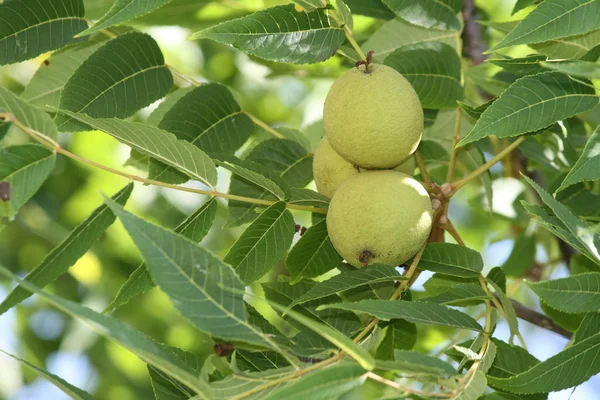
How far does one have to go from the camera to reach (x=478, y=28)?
304 centimetres

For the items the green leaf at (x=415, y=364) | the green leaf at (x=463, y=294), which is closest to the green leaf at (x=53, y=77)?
the green leaf at (x=463, y=294)

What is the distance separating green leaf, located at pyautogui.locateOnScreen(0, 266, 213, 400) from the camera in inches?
45.4

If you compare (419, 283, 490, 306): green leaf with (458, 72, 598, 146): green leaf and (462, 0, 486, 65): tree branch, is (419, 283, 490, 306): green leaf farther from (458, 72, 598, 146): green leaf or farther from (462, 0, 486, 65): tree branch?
(462, 0, 486, 65): tree branch

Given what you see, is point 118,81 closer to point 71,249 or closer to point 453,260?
point 71,249

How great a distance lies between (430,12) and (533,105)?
0.65 metres

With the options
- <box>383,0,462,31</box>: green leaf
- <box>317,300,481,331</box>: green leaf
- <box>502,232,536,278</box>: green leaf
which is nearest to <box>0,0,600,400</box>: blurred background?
<box>502,232,536,278</box>: green leaf

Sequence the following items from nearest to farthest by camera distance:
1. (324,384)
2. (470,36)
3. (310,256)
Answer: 1. (324,384)
2. (310,256)
3. (470,36)

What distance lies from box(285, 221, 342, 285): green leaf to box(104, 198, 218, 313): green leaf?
216 millimetres

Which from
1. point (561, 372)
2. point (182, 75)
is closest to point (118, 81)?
point (182, 75)

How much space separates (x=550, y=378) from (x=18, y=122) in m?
1.06

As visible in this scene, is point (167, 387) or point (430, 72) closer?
point (167, 387)

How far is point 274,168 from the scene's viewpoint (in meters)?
2.16

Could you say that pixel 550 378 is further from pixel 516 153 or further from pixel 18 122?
pixel 516 153

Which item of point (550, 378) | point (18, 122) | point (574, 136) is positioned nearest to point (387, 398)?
point (550, 378)
